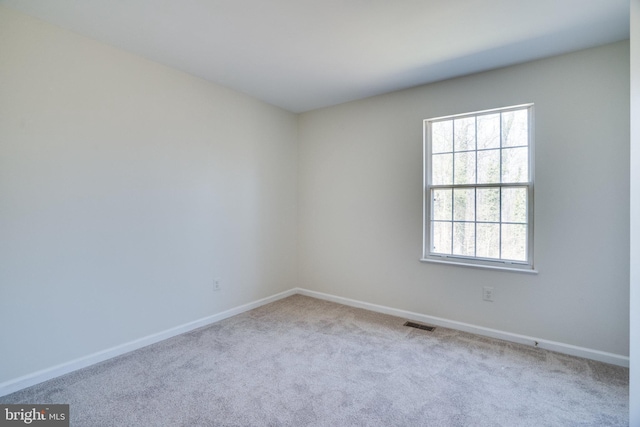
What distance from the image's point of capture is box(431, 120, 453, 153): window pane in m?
A: 3.20

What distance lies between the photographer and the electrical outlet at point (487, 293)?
2.91m

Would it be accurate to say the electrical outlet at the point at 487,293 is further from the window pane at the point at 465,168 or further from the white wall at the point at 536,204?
the window pane at the point at 465,168

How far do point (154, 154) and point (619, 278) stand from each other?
397cm

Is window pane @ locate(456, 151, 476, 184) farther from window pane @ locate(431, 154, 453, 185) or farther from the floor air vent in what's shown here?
the floor air vent

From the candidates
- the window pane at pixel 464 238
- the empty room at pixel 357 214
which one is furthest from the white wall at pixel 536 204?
the window pane at pixel 464 238

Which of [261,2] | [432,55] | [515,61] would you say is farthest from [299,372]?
[515,61]

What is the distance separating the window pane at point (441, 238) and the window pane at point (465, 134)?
31.5 inches

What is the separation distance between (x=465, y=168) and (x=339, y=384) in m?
2.32

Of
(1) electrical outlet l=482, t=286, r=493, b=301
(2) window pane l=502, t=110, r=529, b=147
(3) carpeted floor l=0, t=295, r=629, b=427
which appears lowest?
(3) carpeted floor l=0, t=295, r=629, b=427

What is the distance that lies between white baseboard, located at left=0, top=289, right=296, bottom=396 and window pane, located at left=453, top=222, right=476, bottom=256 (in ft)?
8.01

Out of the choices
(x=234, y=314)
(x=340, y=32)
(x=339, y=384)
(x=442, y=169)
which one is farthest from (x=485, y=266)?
(x=234, y=314)

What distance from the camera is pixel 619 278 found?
239cm

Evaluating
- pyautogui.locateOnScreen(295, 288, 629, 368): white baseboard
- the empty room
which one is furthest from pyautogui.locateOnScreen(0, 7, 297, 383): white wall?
pyautogui.locateOnScreen(295, 288, 629, 368): white baseboard

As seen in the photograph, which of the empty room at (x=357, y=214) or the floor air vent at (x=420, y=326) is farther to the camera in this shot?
the floor air vent at (x=420, y=326)
